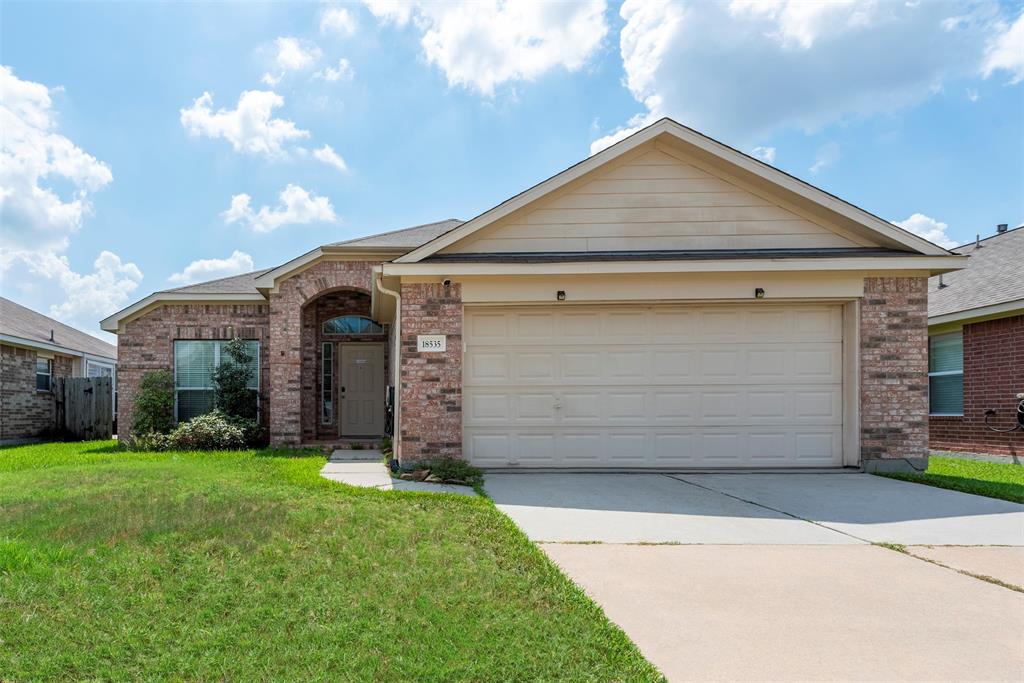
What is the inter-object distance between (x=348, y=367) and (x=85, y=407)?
833cm

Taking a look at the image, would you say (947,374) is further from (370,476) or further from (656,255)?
(370,476)

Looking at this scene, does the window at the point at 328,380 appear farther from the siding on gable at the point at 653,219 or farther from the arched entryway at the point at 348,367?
the siding on gable at the point at 653,219

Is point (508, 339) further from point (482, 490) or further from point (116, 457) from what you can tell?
point (116, 457)

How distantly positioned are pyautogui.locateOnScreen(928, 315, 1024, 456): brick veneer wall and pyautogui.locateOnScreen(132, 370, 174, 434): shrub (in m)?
16.0

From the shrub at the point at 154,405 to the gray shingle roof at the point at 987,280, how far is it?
15805 mm

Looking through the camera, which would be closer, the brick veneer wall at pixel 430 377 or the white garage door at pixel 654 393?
the brick veneer wall at pixel 430 377

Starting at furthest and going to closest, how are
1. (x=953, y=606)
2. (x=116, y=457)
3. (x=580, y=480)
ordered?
(x=116, y=457) < (x=580, y=480) < (x=953, y=606)

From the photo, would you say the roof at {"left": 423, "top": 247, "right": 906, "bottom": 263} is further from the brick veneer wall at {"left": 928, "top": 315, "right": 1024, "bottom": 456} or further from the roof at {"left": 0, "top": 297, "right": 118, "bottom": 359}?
the roof at {"left": 0, "top": 297, "right": 118, "bottom": 359}

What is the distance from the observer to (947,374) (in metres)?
11.8

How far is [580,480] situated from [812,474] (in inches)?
134

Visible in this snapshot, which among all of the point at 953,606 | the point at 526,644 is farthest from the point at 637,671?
the point at 953,606

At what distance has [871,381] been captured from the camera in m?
8.56

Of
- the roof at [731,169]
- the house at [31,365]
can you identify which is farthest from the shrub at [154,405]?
the roof at [731,169]

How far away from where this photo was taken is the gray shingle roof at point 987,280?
1075cm
